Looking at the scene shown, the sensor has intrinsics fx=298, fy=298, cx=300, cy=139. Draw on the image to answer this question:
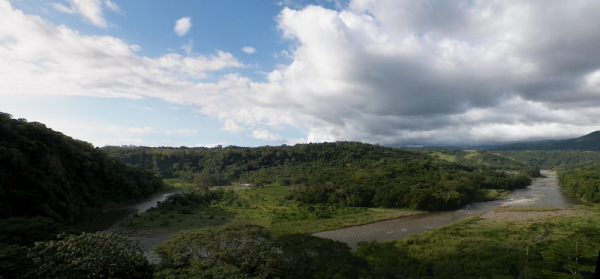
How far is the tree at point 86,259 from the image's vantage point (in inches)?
579

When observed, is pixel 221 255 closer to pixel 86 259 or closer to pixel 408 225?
pixel 86 259

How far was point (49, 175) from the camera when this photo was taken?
44000 mm

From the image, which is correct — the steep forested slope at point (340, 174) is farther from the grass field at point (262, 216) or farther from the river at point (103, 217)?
the river at point (103, 217)

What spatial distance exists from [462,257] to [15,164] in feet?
176

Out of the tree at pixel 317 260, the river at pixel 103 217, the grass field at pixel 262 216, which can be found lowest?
the grass field at pixel 262 216

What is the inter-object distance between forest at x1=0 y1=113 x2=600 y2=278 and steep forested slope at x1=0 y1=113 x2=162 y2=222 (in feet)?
0.62

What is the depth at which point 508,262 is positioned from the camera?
24938mm

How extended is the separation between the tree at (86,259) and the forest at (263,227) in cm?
6

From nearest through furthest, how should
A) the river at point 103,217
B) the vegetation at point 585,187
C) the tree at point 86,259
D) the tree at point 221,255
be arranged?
the tree at point 86,259
the tree at point 221,255
the river at point 103,217
the vegetation at point 585,187

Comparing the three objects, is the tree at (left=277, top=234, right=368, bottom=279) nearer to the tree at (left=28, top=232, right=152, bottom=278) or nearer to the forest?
the forest

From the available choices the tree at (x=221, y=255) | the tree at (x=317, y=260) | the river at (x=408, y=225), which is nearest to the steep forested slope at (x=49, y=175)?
the tree at (x=221, y=255)

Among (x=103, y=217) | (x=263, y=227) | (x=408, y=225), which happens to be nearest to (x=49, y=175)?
(x=103, y=217)

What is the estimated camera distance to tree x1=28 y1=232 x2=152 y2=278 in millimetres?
14703

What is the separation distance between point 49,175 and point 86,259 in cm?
3871
